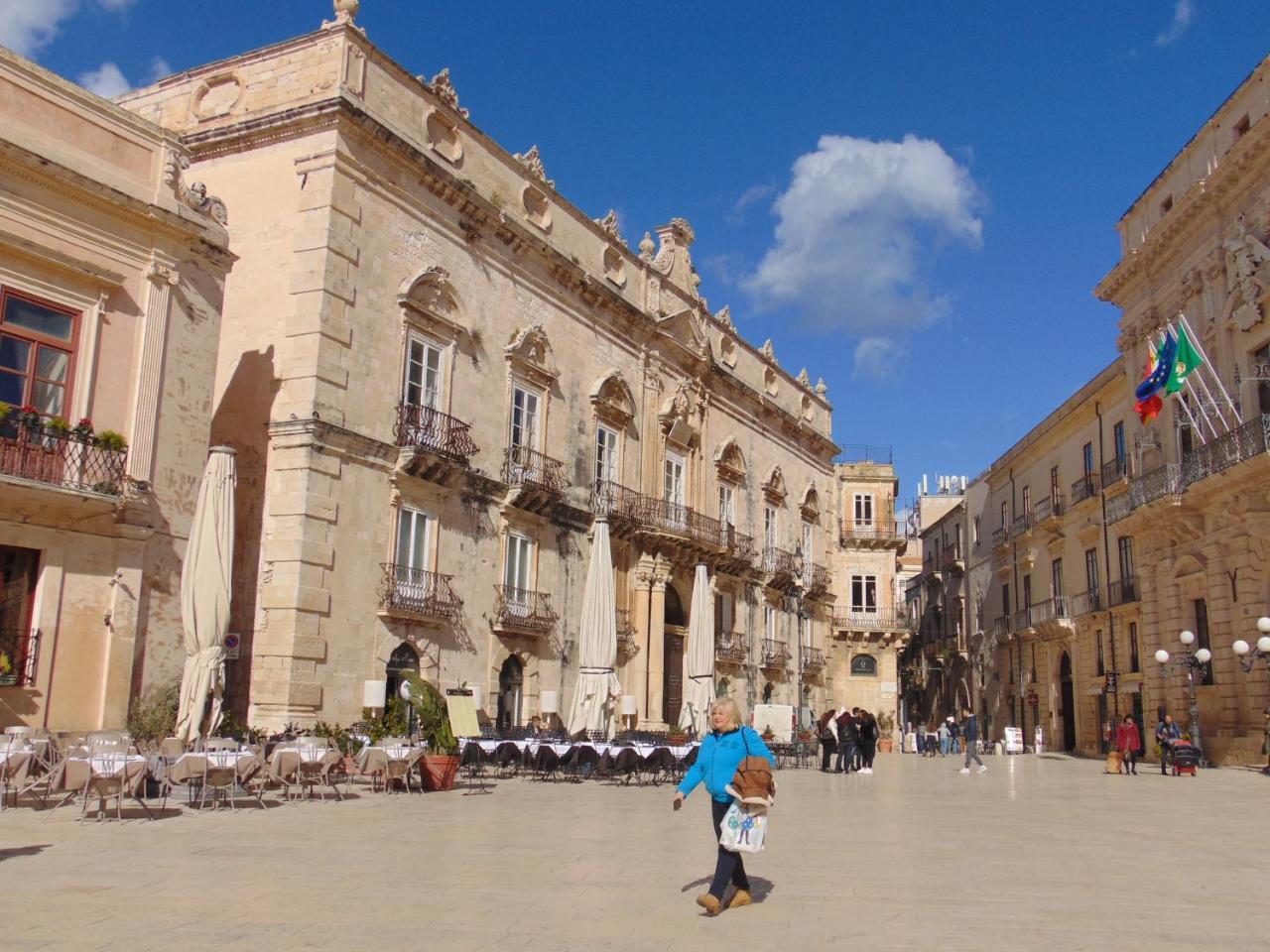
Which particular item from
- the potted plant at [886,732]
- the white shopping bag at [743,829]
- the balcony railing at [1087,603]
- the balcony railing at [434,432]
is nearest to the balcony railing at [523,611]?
the balcony railing at [434,432]

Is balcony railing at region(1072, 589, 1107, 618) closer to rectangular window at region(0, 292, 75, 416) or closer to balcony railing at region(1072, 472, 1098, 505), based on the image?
balcony railing at region(1072, 472, 1098, 505)

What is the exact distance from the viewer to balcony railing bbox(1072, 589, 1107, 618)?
3438 centimetres

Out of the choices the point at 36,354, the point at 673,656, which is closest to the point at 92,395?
the point at 36,354

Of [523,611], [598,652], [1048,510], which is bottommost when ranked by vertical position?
[598,652]

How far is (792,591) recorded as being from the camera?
36688 millimetres

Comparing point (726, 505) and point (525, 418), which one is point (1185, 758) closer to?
point (726, 505)

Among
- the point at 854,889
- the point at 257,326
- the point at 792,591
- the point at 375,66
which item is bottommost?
the point at 854,889

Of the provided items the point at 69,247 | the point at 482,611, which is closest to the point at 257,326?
the point at 69,247

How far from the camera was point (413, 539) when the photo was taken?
2028cm

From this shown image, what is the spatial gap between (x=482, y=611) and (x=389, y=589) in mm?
2766

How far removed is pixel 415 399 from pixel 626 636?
29.5ft

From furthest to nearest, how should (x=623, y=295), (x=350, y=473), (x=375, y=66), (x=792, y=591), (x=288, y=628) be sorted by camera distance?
(x=792, y=591)
(x=623, y=295)
(x=375, y=66)
(x=350, y=473)
(x=288, y=628)

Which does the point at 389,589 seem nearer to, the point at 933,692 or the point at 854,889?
the point at 854,889

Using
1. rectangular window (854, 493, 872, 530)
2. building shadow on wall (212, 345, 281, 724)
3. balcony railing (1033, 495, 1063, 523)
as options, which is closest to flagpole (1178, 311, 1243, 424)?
balcony railing (1033, 495, 1063, 523)
